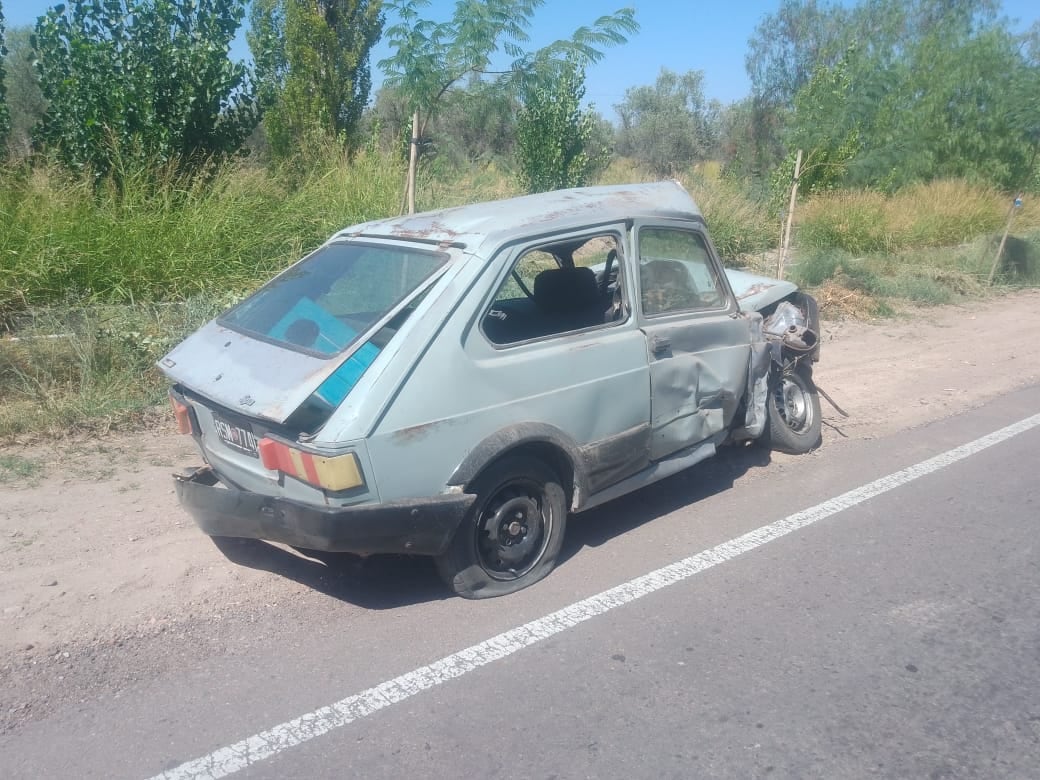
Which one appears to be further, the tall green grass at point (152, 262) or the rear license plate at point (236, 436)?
the tall green grass at point (152, 262)

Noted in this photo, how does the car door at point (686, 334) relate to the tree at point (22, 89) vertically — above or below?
below

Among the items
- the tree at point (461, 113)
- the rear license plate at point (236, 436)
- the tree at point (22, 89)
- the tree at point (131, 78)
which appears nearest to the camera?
the rear license plate at point (236, 436)

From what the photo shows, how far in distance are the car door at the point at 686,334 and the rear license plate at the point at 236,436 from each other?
2.08 meters

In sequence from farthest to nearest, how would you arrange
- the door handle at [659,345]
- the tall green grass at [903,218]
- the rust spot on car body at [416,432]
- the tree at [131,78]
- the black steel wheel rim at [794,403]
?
the tall green grass at [903,218] → the tree at [131,78] → the black steel wheel rim at [794,403] → the door handle at [659,345] → the rust spot on car body at [416,432]

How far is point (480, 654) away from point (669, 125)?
35.4 metres

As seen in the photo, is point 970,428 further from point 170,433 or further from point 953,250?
point 953,250

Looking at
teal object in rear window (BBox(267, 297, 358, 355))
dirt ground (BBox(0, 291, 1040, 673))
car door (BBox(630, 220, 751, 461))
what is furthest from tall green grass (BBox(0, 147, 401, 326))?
car door (BBox(630, 220, 751, 461))

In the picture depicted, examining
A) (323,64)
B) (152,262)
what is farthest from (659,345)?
(323,64)

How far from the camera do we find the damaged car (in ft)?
12.8

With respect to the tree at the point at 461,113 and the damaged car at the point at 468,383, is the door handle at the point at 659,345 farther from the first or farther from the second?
the tree at the point at 461,113

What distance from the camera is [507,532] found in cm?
450

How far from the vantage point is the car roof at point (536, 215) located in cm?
453

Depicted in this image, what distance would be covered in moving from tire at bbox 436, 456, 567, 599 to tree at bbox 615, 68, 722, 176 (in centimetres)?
3070

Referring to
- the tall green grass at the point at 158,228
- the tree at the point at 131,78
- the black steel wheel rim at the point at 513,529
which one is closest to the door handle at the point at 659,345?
the black steel wheel rim at the point at 513,529
